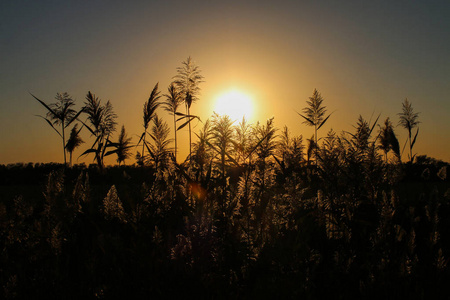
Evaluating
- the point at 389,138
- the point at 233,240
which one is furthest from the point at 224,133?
the point at 389,138

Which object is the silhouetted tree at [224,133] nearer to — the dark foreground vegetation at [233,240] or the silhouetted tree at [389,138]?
the dark foreground vegetation at [233,240]

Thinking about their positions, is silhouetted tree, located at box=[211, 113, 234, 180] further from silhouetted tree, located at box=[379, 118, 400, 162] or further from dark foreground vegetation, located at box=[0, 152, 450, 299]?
silhouetted tree, located at box=[379, 118, 400, 162]

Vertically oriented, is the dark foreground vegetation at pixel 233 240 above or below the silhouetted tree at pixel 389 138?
below

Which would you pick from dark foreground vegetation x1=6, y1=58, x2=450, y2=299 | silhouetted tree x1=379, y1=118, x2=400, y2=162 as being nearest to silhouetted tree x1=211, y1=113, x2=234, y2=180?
dark foreground vegetation x1=6, y1=58, x2=450, y2=299

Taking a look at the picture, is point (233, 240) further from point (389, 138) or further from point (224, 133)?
point (389, 138)

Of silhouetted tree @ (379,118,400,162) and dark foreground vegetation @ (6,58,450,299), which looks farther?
silhouetted tree @ (379,118,400,162)

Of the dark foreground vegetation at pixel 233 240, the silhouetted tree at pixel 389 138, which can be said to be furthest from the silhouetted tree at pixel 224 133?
the silhouetted tree at pixel 389 138

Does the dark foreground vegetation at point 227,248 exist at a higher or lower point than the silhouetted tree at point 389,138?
lower

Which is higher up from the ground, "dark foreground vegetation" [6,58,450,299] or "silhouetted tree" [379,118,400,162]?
"silhouetted tree" [379,118,400,162]

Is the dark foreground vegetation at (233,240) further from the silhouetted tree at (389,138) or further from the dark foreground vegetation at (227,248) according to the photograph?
the silhouetted tree at (389,138)

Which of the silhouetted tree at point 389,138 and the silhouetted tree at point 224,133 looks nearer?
the silhouetted tree at point 224,133

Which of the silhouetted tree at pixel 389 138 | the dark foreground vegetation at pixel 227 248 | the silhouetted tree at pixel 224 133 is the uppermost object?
the silhouetted tree at pixel 389 138

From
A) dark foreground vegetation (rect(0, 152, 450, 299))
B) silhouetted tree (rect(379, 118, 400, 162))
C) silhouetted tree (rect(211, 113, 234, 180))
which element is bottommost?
dark foreground vegetation (rect(0, 152, 450, 299))

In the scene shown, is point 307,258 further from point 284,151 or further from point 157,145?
point 284,151
